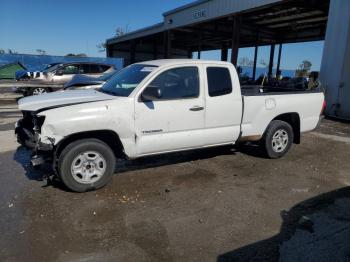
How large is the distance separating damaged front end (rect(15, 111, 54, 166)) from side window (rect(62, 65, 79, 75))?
11128 millimetres

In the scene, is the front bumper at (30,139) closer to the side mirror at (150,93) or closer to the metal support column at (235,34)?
the side mirror at (150,93)

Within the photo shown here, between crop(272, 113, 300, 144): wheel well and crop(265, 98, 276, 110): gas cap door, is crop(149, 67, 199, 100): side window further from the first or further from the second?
Result: crop(272, 113, 300, 144): wheel well

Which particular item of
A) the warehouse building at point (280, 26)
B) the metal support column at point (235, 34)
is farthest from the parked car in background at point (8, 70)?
the metal support column at point (235, 34)

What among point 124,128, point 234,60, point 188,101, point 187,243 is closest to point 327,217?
point 187,243

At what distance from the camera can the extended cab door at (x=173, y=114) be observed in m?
4.97

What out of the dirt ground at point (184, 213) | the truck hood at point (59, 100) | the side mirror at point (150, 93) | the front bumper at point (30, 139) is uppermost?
the side mirror at point (150, 93)

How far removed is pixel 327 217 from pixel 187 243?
1892 mm

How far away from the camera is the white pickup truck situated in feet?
14.9

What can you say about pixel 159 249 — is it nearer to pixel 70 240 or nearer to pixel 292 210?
pixel 70 240

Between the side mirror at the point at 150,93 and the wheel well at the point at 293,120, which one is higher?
the side mirror at the point at 150,93

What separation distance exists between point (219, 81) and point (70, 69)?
38.4ft

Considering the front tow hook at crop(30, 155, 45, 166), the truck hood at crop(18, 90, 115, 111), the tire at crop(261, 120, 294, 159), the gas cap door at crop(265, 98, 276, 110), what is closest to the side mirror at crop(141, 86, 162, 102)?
the truck hood at crop(18, 90, 115, 111)

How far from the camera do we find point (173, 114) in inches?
203

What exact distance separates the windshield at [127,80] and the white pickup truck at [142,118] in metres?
0.02
